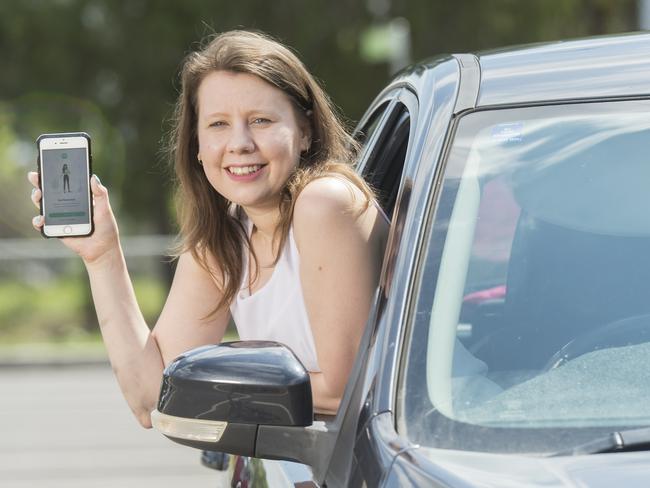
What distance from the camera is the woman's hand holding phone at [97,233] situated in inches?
120

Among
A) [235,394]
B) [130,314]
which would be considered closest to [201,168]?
[130,314]

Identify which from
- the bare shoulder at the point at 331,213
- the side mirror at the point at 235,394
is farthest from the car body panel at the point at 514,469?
the bare shoulder at the point at 331,213

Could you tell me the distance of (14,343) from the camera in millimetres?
16438

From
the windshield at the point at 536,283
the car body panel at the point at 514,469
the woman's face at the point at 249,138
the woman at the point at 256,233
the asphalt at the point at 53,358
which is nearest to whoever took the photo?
the car body panel at the point at 514,469

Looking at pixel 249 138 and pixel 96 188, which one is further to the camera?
pixel 96 188

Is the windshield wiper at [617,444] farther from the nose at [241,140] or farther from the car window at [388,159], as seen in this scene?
the car window at [388,159]

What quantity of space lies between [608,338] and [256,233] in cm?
99

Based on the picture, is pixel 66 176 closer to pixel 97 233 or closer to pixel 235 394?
pixel 97 233

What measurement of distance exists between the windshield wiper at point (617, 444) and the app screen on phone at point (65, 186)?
4.85 feet

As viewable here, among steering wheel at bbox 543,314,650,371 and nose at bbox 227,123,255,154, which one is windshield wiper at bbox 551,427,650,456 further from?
nose at bbox 227,123,255,154

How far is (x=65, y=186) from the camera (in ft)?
10.1

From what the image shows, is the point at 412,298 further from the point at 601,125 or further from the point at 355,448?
the point at 601,125

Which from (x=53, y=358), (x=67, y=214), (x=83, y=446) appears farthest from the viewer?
(x=53, y=358)

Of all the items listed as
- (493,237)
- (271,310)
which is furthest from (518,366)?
(271,310)
